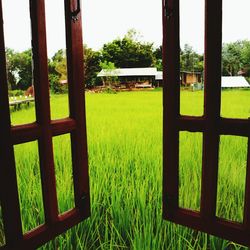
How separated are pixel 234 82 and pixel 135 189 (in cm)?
80

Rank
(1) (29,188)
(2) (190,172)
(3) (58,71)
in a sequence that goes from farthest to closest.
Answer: (2) (190,172) → (1) (29,188) → (3) (58,71)

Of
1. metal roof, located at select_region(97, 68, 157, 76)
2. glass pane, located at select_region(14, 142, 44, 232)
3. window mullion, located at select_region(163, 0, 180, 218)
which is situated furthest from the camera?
metal roof, located at select_region(97, 68, 157, 76)

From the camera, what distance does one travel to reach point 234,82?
3.31ft

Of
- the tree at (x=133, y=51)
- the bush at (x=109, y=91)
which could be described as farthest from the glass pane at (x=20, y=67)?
the bush at (x=109, y=91)

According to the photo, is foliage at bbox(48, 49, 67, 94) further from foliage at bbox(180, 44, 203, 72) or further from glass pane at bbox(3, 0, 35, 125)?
foliage at bbox(180, 44, 203, 72)

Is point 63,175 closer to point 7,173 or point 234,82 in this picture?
point 7,173

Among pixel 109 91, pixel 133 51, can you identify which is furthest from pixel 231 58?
pixel 109 91

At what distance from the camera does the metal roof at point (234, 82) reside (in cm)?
97

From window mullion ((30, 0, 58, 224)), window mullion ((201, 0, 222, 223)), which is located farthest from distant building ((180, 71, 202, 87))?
window mullion ((30, 0, 58, 224))

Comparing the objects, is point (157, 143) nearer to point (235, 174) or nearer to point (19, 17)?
point (235, 174)

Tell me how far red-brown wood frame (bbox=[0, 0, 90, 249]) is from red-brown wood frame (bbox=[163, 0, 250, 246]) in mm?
327

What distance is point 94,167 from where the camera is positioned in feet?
5.93

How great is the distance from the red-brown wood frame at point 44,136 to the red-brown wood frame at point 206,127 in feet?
1.07

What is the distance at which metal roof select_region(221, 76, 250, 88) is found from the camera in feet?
3.18
